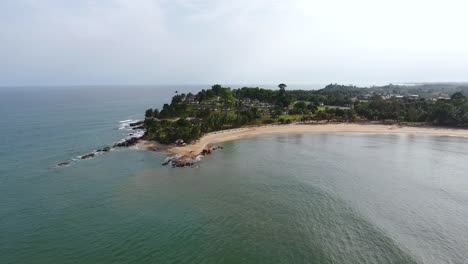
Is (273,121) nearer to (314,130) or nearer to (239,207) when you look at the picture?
(314,130)

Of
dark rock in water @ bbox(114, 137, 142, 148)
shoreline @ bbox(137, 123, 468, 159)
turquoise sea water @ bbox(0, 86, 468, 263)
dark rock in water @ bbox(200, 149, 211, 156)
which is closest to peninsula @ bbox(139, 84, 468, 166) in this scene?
shoreline @ bbox(137, 123, 468, 159)

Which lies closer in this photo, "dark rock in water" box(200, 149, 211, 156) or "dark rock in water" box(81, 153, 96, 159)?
"dark rock in water" box(81, 153, 96, 159)

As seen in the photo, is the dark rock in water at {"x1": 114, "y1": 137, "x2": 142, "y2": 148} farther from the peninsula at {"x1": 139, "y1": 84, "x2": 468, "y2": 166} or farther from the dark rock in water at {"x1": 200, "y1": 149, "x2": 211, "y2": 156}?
the dark rock in water at {"x1": 200, "y1": 149, "x2": 211, "y2": 156}

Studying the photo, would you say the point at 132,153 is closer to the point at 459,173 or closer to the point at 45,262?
the point at 45,262

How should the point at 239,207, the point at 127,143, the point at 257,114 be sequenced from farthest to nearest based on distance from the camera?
the point at 257,114 → the point at 127,143 → the point at 239,207

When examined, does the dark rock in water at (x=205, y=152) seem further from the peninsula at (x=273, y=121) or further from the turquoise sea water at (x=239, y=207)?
the turquoise sea water at (x=239, y=207)

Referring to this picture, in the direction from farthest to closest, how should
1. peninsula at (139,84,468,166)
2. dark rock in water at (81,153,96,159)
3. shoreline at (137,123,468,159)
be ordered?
shoreline at (137,123,468,159), peninsula at (139,84,468,166), dark rock in water at (81,153,96,159)

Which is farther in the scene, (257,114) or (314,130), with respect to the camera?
(257,114)

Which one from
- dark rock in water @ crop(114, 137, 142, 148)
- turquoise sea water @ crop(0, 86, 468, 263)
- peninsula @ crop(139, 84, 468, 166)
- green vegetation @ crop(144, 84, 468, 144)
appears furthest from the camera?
green vegetation @ crop(144, 84, 468, 144)

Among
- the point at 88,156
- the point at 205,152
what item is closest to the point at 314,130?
the point at 205,152
